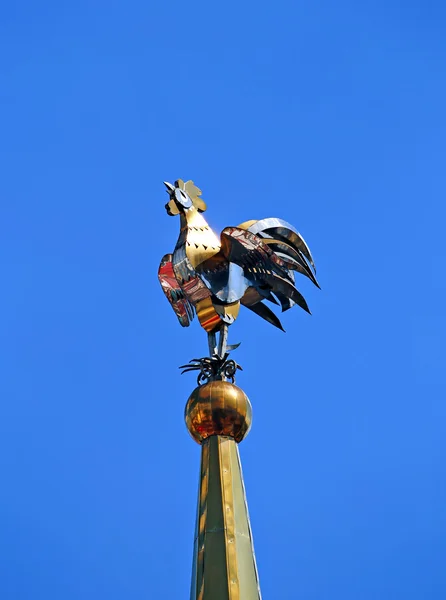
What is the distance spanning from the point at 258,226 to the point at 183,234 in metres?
0.94

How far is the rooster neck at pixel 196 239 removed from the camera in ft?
42.0

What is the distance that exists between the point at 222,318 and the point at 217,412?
121cm

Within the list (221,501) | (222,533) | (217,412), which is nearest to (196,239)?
(217,412)

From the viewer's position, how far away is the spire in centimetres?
1109

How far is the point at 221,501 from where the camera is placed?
38.1ft

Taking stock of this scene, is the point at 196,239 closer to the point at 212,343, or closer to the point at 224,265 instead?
the point at 224,265

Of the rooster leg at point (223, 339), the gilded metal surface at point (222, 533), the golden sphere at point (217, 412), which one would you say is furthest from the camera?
the rooster leg at point (223, 339)

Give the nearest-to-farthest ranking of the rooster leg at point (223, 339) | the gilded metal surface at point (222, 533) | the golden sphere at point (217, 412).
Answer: the gilded metal surface at point (222, 533)
the golden sphere at point (217, 412)
the rooster leg at point (223, 339)

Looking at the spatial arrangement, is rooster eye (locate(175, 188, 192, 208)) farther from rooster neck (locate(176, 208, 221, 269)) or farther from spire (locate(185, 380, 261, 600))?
spire (locate(185, 380, 261, 600))

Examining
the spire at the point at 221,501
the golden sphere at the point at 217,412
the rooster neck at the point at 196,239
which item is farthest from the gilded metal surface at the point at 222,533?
the rooster neck at the point at 196,239

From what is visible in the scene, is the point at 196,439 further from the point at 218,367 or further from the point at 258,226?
the point at 258,226

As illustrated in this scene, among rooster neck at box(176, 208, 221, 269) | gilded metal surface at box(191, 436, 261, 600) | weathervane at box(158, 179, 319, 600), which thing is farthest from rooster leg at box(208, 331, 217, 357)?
gilded metal surface at box(191, 436, 261, 600)

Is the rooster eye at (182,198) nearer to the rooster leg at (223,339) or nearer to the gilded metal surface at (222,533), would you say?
the rooster leg at (223,339)

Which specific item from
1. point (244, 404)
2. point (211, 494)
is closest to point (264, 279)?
point (244, 404)
